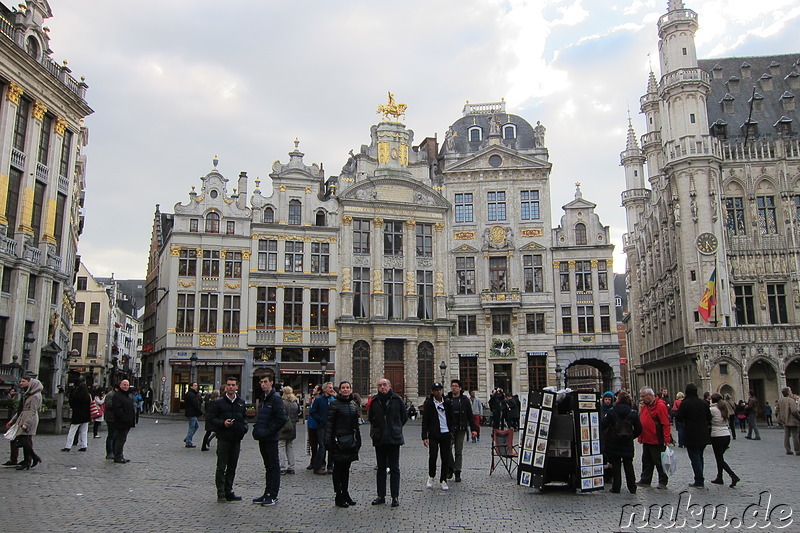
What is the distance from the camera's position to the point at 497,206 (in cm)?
4997

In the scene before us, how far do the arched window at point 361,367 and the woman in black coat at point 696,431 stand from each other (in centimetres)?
3346

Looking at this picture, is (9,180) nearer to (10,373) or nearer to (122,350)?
(10,373)

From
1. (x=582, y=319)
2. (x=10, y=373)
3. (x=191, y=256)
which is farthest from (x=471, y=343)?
(x=10, y=373)

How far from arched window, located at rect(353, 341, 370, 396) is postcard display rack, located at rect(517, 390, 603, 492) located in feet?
110

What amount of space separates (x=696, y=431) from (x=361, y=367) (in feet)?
111

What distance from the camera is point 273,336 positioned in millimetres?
44656

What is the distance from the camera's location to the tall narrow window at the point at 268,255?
4522cm

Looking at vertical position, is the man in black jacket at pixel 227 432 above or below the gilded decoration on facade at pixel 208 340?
below

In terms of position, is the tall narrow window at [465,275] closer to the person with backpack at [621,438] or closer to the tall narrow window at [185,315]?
the tall narrow window at [185,315]

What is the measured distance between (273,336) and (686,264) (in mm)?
27434

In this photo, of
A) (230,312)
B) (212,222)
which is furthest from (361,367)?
(212,222)

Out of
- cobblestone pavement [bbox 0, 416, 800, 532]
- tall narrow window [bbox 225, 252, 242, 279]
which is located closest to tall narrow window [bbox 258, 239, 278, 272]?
tall narrow window [bbox 225, 252, 242, 279]

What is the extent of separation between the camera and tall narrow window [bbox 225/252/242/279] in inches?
1748

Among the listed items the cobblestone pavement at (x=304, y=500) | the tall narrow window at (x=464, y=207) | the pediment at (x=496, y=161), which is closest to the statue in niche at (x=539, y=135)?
the pediment at (x=496, y=161)
